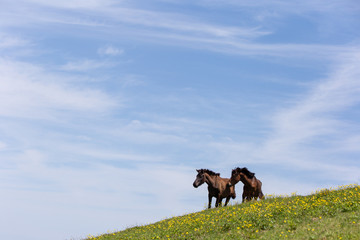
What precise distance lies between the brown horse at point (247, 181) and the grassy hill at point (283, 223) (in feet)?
17.6

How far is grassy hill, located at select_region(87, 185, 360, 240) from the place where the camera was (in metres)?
17.8

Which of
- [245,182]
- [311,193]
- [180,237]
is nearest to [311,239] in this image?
[180,237]

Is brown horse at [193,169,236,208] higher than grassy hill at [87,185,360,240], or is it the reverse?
brown horse at [193,169,236,208]

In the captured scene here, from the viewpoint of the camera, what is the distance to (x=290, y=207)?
73.3 feet

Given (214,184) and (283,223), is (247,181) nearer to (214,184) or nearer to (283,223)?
(214,184)

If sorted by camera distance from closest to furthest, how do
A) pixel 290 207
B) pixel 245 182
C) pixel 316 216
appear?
pixel 316 216, pixel 290 207, pixel 245 182

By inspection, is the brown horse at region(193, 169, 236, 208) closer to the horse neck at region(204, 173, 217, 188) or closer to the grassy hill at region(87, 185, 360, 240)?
the horse neck at region(204, 173, 217, 188)

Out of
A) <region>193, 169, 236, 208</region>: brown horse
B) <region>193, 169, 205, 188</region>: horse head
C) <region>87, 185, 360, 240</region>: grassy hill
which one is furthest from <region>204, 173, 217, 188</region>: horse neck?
<region>87, 185, 360, 240</region>: grassy hill

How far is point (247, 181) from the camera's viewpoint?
3091 centimetres

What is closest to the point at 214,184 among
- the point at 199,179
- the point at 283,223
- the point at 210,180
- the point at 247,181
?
the point at 210,180

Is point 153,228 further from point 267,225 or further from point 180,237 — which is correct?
point 267,225

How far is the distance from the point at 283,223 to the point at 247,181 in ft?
35.4

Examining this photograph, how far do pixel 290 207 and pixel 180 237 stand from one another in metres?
6.19

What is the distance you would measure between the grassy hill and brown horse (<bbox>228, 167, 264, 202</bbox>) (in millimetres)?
5357
